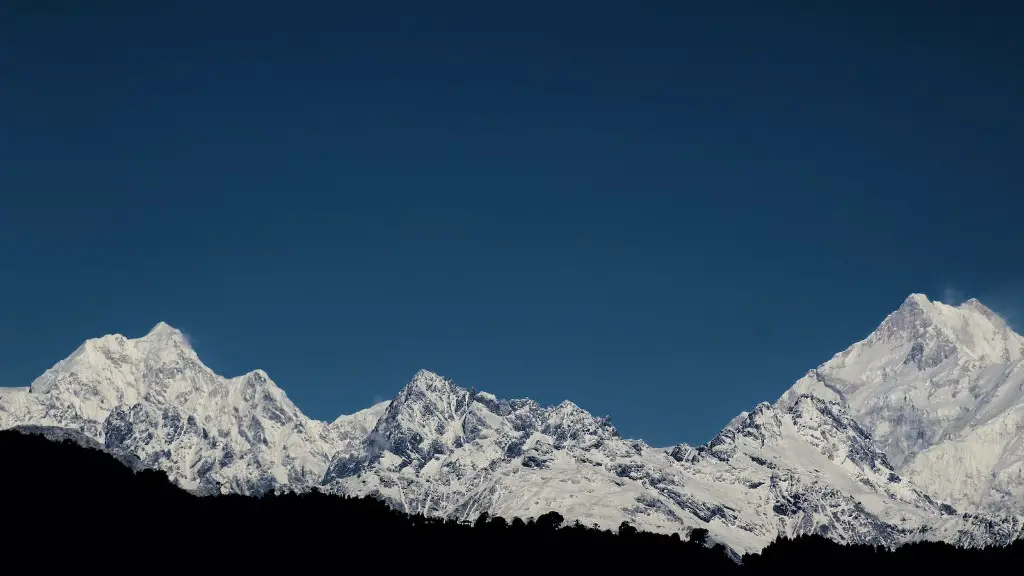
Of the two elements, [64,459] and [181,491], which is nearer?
[64,459]

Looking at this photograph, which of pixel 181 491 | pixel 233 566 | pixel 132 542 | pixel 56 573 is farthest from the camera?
pixel 181 491

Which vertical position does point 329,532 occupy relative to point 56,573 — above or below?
above

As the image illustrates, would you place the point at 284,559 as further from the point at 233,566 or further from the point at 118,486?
the point at 118,486

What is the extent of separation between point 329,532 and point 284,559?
44.0ft

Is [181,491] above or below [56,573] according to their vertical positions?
above

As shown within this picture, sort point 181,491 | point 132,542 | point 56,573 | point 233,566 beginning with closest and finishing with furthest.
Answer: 1. point 56,573
2. point 132,542
3. point 233,566
4. point 181,491

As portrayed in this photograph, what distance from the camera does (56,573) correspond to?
5960 inches

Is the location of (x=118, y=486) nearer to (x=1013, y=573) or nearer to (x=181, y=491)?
(x=181, y=491)

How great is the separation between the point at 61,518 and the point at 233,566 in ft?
79.0

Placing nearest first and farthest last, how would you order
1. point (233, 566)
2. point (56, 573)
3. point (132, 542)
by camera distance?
point (56, 573) → point (132, 542) → point (233, 566)

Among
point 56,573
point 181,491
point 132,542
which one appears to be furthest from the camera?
point 181,491

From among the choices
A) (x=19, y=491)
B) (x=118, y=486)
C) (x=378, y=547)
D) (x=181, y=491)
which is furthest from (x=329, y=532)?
(x=19, y=491)

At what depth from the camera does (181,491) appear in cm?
18950

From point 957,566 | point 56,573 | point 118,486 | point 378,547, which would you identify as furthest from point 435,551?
point 957,566
